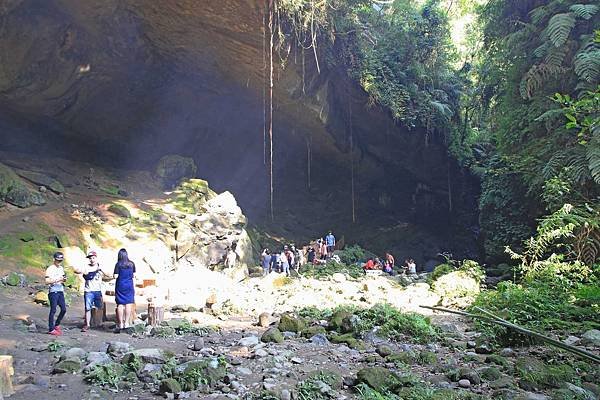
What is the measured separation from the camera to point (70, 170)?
56.3 feet

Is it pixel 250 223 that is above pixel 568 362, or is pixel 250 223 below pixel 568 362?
above

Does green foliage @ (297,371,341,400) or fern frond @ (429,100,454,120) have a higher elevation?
fern frond @ (429,100,454,120)

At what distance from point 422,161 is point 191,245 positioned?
44.1ft

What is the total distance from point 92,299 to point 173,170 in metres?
12.3

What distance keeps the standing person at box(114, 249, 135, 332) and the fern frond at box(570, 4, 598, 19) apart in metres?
12.7

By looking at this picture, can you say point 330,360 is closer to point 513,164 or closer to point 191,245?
point 191,245

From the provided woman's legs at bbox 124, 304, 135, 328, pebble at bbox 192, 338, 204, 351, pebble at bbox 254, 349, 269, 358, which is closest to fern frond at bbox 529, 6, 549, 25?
pebble at bbox 254, 349, 269, 358

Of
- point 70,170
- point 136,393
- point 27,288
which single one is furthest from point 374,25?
point 136,393

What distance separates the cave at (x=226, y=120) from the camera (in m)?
14.5

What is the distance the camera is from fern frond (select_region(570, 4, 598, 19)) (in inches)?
477

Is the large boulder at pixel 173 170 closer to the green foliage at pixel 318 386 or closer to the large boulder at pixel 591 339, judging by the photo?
the green foliage at pixel 318 386

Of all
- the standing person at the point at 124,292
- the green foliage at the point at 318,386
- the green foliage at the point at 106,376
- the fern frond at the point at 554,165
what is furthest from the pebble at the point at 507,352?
the fern frond at the point at 554,165

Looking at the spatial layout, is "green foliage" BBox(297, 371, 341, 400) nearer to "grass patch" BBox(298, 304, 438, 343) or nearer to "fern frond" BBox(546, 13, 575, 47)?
"grass patch" BBox(298, 304, 438, 343)

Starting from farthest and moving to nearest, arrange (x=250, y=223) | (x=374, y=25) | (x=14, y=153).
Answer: (x=250, y=223)
(x=374, y=25)
(x=14, y=153)
